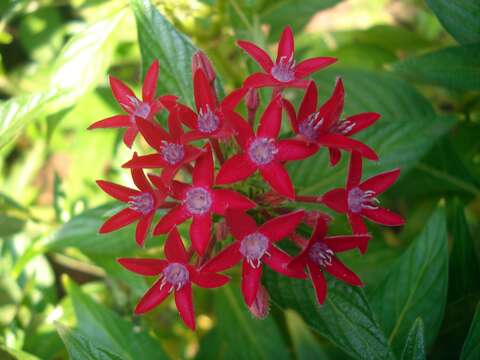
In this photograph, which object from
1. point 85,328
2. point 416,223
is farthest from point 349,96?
point 85,328

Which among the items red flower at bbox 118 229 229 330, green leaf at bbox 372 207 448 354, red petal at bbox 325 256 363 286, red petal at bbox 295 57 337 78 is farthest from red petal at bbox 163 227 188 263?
green leaf at bbox 372 207 448 354

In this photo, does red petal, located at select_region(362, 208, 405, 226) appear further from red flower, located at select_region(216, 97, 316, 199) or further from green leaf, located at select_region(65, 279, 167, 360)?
green leaf, located at select_region(65, 279, 167, 360)

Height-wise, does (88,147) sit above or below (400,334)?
above

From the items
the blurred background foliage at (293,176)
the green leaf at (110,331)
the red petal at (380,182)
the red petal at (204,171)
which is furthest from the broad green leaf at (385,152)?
the green leaf at (110,331)

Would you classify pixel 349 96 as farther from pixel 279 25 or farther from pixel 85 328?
pixel 85 328

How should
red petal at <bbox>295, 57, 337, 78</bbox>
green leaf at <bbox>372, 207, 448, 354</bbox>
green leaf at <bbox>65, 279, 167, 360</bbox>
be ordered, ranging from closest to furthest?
1. red petal at <bbox>295, 57, 337, 78</bbox>
2. green leaf at <bbox>372, 207, 448, 354</bbox>
3. green leaf at <bbox>65, 279, 167, 360</bbox>

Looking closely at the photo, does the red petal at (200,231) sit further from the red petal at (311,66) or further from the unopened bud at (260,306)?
the red petal at (311,66)
